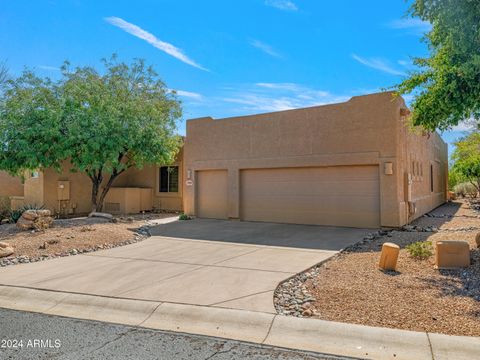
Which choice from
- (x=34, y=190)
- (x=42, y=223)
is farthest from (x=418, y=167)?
(x=34, y=190)

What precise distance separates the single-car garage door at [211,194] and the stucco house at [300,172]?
0.15 feet

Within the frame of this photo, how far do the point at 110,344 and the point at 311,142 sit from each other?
35.8 feet

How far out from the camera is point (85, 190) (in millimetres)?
18891

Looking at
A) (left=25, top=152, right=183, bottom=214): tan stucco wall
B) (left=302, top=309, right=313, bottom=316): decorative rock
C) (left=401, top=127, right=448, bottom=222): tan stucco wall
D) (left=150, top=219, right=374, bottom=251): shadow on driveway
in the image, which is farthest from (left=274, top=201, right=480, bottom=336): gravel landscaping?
(left=25, top=152, right=183, bottom=214): tan stucco wall

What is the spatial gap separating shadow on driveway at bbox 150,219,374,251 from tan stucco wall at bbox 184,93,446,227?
5.66ft

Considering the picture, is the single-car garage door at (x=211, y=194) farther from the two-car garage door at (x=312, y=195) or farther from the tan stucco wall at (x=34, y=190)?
the tan stucco wall at (x=34, y=190)

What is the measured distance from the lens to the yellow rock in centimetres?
644

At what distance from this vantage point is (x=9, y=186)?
67.1 ft

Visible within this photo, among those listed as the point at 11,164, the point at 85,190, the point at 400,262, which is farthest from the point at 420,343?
the point at 85,190

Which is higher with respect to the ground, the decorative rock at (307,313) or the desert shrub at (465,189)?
the desert shrub at (465,189)

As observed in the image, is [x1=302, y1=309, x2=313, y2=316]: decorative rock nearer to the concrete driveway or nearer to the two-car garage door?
the concrete driveway

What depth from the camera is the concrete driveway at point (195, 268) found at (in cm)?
549

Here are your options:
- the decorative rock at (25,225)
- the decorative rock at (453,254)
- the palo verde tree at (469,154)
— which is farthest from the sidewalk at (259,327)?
the palo verde tree at (469,154)

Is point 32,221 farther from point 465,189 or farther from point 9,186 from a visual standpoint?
point 465,189
